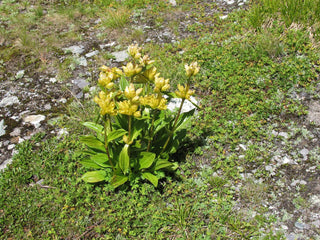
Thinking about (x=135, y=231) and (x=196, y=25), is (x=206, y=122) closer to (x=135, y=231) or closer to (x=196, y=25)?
(x=135, y=231)

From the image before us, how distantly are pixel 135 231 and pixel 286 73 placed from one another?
11.1ft

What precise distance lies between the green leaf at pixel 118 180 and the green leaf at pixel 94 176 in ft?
0.73

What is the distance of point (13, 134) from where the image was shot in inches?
163

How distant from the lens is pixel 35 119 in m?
4.33

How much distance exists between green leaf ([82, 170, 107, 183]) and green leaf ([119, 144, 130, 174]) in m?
0.40

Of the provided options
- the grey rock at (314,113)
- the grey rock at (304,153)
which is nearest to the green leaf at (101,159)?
the grey rock at (304,153)

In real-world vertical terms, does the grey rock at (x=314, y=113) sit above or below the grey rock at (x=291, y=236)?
above

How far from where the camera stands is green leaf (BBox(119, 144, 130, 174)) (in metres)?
2.80

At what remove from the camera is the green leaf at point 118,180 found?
3070mm

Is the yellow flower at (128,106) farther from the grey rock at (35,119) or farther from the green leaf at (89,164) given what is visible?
the grey rock at (35,119)

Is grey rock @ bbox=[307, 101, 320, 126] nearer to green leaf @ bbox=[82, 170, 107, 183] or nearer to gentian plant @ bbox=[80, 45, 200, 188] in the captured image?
gentian plant @ bbox=[80, 45, 200, 188]

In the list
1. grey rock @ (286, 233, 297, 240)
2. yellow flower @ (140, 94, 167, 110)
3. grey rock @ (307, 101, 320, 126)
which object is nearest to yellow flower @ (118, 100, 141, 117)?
yellow flower @ (140, 94, 167, 110)

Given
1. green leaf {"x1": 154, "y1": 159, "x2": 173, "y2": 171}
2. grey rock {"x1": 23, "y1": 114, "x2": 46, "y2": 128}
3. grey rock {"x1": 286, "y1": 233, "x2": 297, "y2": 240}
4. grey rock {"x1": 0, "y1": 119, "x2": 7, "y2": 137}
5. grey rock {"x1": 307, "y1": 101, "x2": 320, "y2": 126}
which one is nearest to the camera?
grey rock {"x1": 286, "y1": 233, "x2": 297, "y2": 240}

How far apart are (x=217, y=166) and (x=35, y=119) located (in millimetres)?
2878
